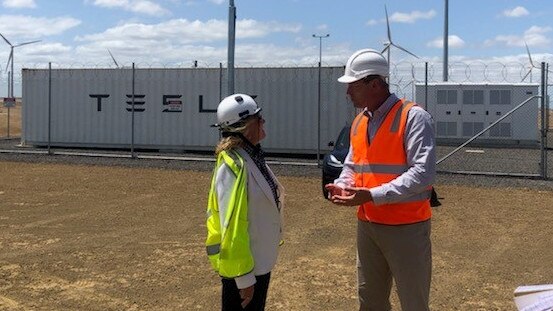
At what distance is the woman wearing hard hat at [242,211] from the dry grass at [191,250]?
2099 millimetres

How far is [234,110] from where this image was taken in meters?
3.07

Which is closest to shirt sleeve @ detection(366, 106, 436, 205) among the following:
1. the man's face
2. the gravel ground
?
the man's face

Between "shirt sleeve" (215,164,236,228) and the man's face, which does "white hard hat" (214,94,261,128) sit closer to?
"shirt sleeve" (215,164,236,228)

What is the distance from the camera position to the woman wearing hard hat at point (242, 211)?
2.89m

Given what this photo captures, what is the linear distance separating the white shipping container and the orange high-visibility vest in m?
15.3

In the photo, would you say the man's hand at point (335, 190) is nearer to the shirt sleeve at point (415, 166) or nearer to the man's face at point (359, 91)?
the shirt sleeve at point (415, 166)

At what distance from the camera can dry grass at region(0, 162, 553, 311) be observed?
5.36 m

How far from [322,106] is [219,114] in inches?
622

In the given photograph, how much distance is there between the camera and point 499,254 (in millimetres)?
7023

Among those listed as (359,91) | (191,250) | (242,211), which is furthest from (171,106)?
(242,211)

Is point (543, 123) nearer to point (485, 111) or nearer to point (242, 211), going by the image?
point (485, 111)

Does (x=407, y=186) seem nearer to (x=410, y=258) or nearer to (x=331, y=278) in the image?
(x=410, y=258)

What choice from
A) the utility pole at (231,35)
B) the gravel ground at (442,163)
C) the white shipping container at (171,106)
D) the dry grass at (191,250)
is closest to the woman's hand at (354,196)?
the dry grass at (191,250)

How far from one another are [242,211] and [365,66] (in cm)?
106
